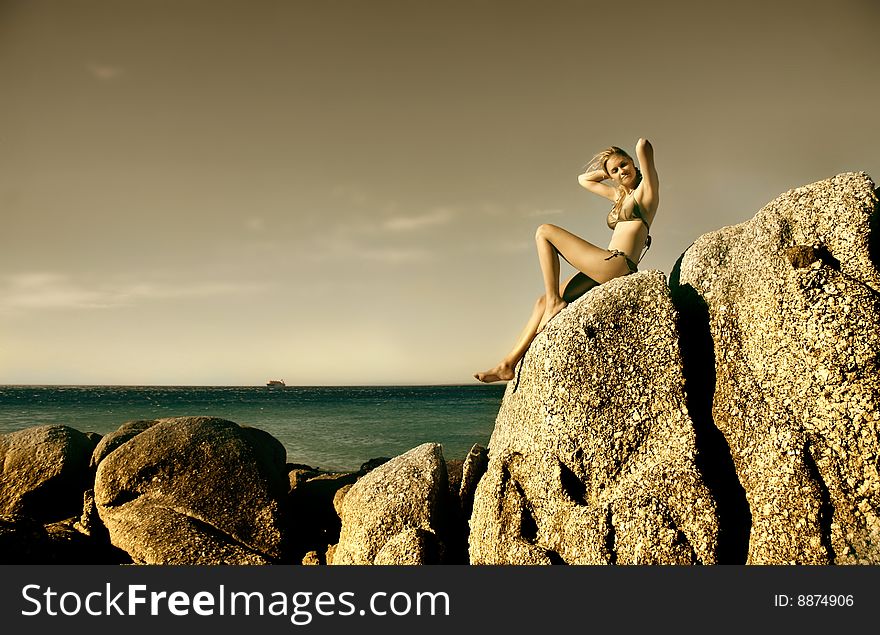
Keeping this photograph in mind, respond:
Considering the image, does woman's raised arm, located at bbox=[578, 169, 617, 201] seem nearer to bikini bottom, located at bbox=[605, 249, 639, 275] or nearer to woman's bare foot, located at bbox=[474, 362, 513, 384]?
bikini bottom, located at bbox=[605, 249, 639, 275]

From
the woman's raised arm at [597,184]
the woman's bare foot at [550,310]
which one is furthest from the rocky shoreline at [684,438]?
the woman's raised arm at [597,184]

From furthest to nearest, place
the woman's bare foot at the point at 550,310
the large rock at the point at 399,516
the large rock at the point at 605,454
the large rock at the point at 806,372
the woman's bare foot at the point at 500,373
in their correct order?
the woman's bare foot at the point at 550,310, the woman's bare foot at the point at 500,373, the large rock at the point at 399,516, the large rock at the point at 605,454, the large rock at the point at 806,372

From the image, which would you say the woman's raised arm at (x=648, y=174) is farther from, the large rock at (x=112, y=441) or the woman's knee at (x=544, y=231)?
the large rock at (x=112, y=441)

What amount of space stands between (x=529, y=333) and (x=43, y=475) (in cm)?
778

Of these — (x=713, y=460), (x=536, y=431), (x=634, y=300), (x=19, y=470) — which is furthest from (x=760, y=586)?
(x=19, y=470)

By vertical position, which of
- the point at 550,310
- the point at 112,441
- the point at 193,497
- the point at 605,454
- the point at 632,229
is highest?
the point at 632,229

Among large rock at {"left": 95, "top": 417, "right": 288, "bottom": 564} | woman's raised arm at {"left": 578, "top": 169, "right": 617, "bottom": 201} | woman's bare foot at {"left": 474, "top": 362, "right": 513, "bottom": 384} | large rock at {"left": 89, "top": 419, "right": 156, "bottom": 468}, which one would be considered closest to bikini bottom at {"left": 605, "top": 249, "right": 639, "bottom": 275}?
woman's raised arm at {"left": 578, "top": 169, "right": 617, "bottom": 201}

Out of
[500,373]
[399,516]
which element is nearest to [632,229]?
[500,373]

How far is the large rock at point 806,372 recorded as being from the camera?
5.07 m

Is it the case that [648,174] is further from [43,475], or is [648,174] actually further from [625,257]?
[43,475]

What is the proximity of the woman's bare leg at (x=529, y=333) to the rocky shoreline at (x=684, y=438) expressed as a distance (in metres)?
0.37

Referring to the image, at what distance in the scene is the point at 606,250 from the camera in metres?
7.35

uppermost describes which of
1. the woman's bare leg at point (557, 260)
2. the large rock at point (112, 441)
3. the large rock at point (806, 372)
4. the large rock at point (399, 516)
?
the woman's bare leg at point (557, 260)

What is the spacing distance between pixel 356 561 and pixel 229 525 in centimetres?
203
